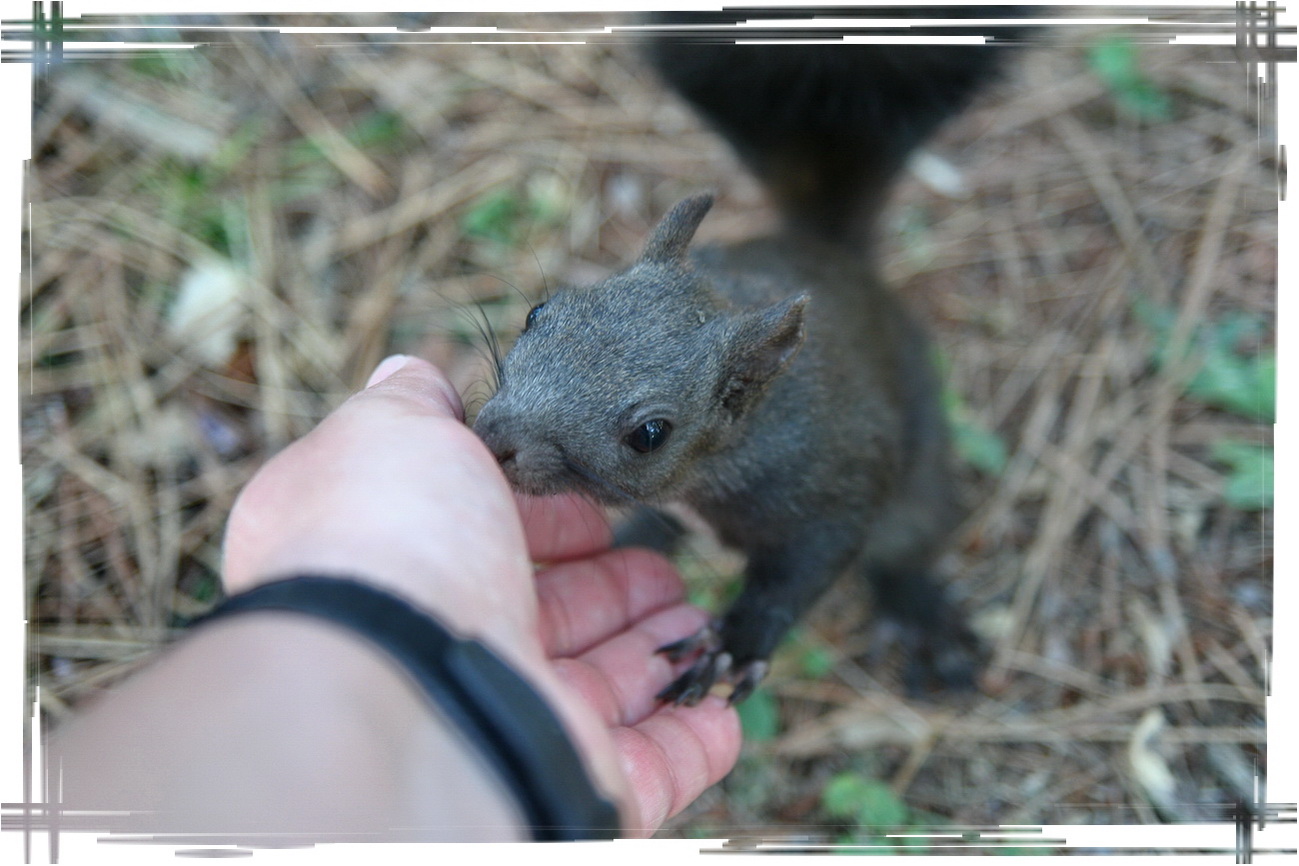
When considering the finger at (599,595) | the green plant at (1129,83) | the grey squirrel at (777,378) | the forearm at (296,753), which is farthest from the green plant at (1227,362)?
the forearm at (296,753)

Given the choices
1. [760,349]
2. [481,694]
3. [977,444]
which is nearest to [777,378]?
[760,349]

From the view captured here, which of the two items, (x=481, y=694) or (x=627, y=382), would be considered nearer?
(x=481, y=694)

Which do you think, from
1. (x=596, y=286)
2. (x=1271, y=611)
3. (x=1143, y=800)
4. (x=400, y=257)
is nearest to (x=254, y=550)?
(x=596, y=286)

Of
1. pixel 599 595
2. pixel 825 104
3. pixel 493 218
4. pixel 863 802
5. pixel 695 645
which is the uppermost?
pixel 493 218

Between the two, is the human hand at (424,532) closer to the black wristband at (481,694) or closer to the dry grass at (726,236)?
the black wristband at (481,694)

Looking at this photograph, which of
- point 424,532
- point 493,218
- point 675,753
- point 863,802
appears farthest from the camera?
point 493,218

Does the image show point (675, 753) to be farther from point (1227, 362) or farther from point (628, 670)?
point (1227, 362)
